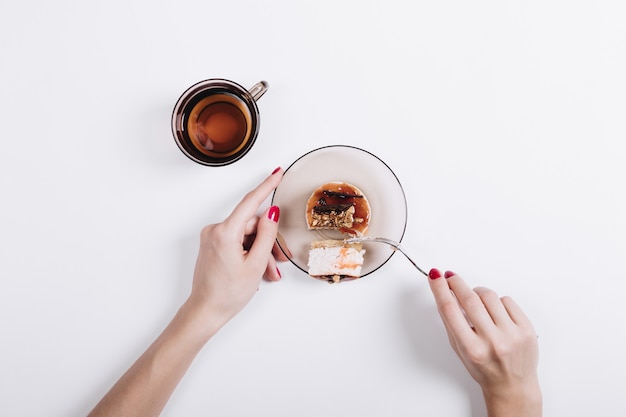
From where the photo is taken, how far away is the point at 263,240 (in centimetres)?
128

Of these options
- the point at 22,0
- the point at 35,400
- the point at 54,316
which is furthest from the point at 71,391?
the point at 22,0

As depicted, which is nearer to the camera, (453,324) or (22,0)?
(453,324)

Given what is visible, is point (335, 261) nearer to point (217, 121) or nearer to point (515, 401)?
point (217, 121)

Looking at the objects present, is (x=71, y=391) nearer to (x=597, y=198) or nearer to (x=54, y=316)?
(x=54, y=316)

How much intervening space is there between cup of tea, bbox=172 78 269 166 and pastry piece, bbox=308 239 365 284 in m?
0.38

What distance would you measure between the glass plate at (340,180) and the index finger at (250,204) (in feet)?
0.19

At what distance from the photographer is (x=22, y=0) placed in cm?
145

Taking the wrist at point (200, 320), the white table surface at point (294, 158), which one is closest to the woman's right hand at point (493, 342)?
the white table surface at point (294, 158)

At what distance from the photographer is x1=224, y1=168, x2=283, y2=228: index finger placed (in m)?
1.25

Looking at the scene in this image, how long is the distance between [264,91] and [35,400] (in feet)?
4.19

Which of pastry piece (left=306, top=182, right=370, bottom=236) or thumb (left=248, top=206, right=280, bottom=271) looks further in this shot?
pastry piece (left=306, top=182, right=370, bottom=236)

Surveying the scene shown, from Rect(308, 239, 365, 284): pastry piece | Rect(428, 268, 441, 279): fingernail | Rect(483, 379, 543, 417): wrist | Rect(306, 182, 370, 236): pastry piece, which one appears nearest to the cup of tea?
Rect(306, 182, 370, 236): pastry piece

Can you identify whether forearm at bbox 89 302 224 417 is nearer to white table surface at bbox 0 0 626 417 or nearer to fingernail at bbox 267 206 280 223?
white table surface at bbox 0 0 626 417

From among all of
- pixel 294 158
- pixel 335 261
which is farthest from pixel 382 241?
pixel 294 158
